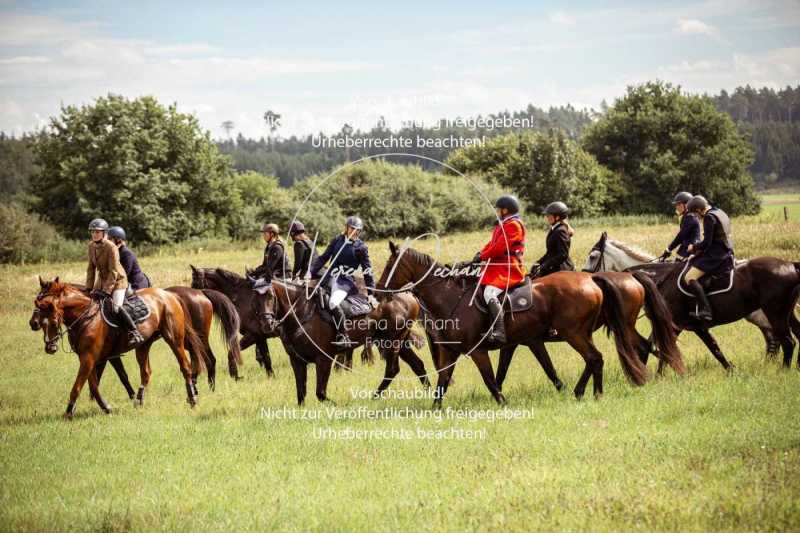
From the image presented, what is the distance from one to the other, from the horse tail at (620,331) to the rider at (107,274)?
7520 mm

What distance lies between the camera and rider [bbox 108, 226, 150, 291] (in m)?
13.0

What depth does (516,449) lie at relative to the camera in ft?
27.9

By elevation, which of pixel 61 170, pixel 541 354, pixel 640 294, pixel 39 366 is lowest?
pixel 39 366

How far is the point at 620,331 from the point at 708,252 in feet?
7.66

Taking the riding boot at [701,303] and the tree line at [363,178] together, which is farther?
the tree line at [363,178]

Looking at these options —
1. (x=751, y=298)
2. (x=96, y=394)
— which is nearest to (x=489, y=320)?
(x=751, y=298)

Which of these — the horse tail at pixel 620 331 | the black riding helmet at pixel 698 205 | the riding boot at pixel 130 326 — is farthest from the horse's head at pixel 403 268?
the black riding helmet at pixel 698 205

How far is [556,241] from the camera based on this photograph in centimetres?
1198

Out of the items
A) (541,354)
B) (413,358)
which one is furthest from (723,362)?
(413,358)

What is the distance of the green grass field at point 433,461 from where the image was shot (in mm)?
6719

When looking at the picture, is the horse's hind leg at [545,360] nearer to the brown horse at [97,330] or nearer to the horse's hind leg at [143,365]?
the brown horse at [97,330]

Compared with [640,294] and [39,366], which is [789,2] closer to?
[640,294]

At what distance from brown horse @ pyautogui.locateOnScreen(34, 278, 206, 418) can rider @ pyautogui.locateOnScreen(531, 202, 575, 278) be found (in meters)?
6.22

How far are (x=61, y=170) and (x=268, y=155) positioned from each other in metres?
67.4
